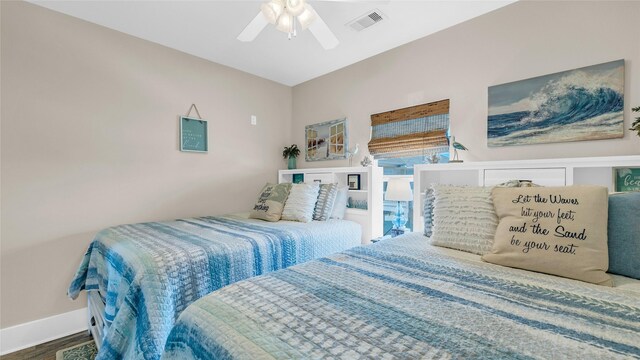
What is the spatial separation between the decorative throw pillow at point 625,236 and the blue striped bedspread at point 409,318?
226 mm

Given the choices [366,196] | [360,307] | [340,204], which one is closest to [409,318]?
[360,307]

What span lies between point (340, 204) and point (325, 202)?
227mm

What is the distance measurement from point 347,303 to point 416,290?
0.27 metres

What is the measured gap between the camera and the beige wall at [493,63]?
1.70 metres

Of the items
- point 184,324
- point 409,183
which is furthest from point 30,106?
point 409,183

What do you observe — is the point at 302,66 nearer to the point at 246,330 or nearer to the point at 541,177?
the point at 541,177

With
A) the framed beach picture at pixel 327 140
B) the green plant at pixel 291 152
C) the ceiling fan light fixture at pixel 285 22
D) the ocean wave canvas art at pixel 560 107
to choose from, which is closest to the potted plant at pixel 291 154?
the green plant at pixel 291 152

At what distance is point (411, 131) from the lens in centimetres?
264

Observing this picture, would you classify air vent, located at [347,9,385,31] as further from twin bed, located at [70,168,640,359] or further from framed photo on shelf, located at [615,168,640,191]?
framed photo on shelf, located at [615,168,640,191]

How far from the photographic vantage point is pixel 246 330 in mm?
725

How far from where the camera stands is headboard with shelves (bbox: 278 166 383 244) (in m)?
2.74

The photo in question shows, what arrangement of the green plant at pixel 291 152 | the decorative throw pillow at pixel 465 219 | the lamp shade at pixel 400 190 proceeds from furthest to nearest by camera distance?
the green plant at pixel 291 152, the lamp shade at pixel 400 190, the decorative throw pillow at pixel 465 219

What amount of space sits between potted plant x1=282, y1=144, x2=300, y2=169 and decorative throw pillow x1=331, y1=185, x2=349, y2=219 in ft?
3.60

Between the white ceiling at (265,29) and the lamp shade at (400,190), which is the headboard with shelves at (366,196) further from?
the white ceiling at (265,29)
